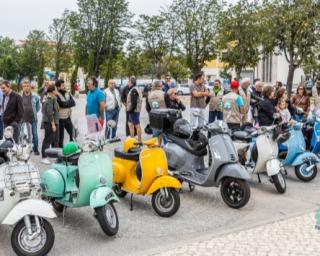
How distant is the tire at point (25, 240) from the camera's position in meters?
4.22

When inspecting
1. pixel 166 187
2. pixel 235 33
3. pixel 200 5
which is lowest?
pixel 166 187

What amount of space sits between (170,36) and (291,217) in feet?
120

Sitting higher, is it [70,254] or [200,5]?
[200,5]

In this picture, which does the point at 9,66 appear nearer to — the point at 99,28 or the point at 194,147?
the point at 99,28

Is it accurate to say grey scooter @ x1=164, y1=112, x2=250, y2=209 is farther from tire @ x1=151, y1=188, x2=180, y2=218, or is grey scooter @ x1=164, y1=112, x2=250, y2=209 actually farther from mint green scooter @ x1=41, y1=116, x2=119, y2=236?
mint green scooter @ x1=41, y1=116, x2=119, y2=236

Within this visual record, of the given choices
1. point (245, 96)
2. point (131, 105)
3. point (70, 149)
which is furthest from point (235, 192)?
point (131, 105)

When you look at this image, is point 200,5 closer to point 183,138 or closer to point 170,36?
point 170,36

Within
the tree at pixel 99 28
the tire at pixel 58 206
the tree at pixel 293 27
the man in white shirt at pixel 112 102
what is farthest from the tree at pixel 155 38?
the tire at pixel 58 206

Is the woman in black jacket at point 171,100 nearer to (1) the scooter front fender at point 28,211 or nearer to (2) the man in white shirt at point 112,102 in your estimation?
(2) the man in white shirt at point 112,102

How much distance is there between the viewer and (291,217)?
5543 millimetres

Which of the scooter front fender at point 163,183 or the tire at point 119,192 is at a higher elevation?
the scooter front fender at point 163,183

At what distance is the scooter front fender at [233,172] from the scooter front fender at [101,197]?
1678 mm

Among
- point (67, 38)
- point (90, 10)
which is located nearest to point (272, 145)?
point (90, 10)

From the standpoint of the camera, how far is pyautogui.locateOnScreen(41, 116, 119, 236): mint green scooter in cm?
475
